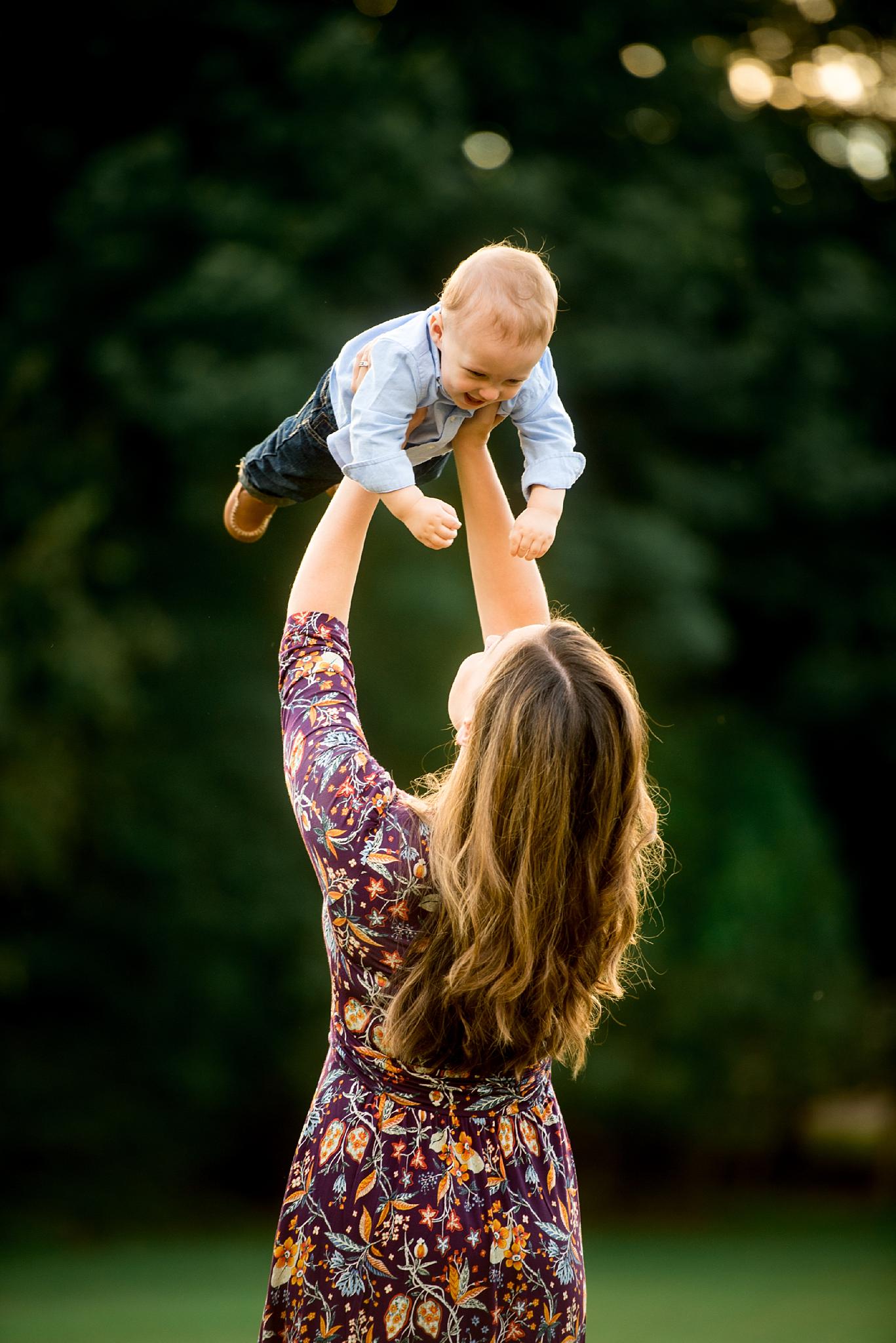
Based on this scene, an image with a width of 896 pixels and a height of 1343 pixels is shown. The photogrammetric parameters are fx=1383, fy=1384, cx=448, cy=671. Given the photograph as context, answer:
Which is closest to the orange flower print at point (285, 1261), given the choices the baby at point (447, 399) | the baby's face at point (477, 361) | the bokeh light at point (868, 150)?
the baby at point (447, 399)

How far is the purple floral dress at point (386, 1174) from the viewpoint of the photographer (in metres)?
1.71

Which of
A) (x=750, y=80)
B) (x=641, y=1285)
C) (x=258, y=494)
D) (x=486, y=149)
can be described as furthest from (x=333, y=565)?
(x=750, y=80)

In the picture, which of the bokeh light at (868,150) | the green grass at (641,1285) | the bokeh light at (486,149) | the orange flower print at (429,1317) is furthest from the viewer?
the bokeh light at (868,150)

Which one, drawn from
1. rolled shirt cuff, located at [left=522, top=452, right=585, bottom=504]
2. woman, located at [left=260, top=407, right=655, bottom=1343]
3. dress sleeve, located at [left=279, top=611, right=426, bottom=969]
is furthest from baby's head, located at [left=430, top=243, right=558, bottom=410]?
dress sleeve, located at [left=279, top=611, right=426, bottom=969]

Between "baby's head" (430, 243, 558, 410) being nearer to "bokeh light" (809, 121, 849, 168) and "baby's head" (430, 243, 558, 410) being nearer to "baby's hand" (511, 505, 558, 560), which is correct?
"baby's hand" (511, 505, 558, 560)

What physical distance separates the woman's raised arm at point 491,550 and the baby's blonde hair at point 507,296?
161 mm

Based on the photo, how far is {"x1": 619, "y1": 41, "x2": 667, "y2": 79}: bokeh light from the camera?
1095 cm

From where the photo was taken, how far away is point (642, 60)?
11000 mm

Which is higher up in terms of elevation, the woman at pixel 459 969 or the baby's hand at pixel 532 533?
the baby's hand at pixel 532 533

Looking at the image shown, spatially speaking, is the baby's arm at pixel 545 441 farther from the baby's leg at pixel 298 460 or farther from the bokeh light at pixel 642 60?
the bokeh light at pixel 642 60

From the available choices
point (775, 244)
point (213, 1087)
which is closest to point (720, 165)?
point (775, 244)

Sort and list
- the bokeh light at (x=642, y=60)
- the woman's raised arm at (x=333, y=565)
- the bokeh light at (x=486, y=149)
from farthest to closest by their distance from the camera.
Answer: the bokeh light at (x=642, y=60)
the bokeh light at (x=486, y=149)
the woman's raised arm at (x=333, y=565)

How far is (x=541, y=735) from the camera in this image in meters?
1.64

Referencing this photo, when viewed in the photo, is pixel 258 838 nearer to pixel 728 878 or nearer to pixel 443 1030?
pixel 728 878
